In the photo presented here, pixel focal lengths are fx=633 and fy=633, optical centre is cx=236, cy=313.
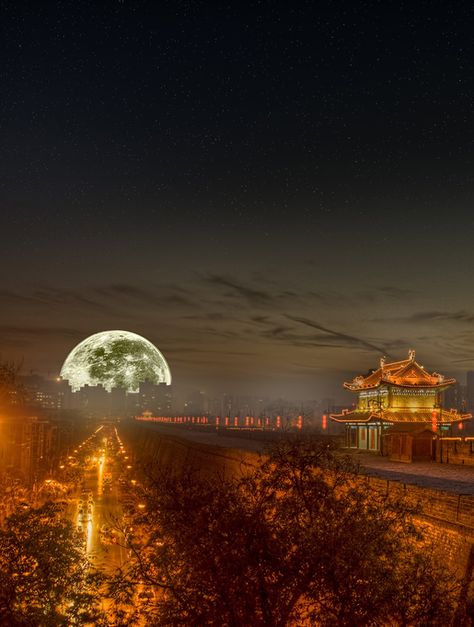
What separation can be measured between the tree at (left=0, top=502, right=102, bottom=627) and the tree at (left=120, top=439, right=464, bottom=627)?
205 cm

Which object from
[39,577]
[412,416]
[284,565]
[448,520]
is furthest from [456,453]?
[39,577]

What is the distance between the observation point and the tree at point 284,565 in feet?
47.2

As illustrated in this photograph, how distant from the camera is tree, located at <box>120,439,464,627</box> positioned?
47.2 feet

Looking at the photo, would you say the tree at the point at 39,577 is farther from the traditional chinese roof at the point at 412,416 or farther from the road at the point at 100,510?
the traditional chinese roof at the point at 412,416

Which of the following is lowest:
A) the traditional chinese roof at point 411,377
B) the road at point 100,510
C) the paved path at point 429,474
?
the road at point 100,510

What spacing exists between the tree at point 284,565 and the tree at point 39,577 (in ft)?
6.72

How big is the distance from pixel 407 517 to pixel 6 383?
199ft

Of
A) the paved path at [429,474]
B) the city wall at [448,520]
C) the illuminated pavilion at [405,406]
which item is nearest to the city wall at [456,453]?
the paved path at [429,474]

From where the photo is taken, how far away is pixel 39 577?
656 inches

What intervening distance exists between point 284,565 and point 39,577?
21.7 ft

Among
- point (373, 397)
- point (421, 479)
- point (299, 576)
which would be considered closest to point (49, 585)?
point (299, 576)

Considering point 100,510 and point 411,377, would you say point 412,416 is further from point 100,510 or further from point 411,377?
point 100,510

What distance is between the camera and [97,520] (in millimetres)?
42125

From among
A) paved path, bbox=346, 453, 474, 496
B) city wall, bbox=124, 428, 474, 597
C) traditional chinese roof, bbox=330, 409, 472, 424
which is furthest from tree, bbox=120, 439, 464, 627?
traditional chinese roof, bbox=330, 409, 472, 424
